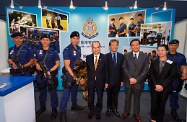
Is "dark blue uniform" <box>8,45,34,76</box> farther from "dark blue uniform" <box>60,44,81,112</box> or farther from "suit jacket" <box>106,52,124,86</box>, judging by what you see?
"suit jacket" <box>106,52,124,86</box>

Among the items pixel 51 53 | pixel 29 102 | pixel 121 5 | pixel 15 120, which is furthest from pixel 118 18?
pixel 15 120

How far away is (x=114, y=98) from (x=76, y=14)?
9.02 feet

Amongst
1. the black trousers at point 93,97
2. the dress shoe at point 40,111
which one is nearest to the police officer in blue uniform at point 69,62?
the black trousers at point 93,97

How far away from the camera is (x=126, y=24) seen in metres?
4.39

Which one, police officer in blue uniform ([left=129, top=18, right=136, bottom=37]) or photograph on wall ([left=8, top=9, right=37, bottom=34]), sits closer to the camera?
photograph on wall ([left=8, top=9, right=37, bottom=34])

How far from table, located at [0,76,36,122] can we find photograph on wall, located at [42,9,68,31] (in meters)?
2.65

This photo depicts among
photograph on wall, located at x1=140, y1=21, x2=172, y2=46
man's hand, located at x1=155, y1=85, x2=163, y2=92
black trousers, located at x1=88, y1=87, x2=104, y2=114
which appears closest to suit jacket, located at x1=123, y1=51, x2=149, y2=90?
man's hand, located at x1=155, y1=85, x2=163, y2=92

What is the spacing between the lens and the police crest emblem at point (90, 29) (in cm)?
436

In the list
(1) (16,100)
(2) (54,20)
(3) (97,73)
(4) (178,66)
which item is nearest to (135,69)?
(3) (97,73)

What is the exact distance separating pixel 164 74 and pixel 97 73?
1.18 m

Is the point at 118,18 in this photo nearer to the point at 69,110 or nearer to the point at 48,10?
the point at 48,10

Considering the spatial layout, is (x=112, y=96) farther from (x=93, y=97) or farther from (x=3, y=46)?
(x=3, y=46)

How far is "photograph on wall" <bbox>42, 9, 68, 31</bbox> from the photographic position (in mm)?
4234

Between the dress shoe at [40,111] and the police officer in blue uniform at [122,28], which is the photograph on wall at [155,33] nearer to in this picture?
the police officer in blue uniform at [122,28]
